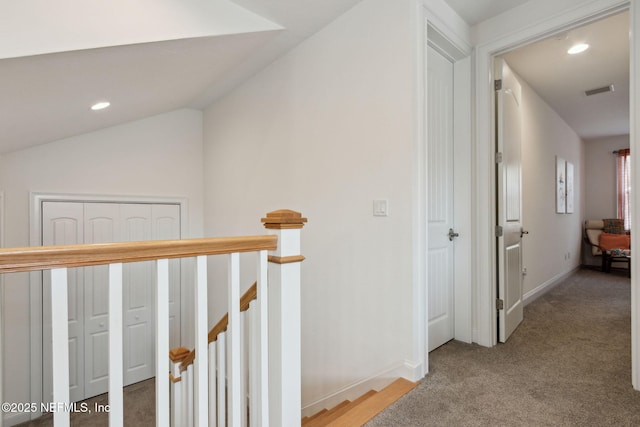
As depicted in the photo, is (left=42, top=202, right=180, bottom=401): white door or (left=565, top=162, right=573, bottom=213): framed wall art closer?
(left=42, top=202, right=180, bottom=401): white door

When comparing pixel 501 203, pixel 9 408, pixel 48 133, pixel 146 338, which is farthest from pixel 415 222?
pixel 9 408

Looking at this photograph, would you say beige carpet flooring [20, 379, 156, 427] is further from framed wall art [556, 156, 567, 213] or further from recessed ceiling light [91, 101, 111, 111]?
framed wall art [556, 156, 567, 213]

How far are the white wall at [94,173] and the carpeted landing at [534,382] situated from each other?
3495 millimetres

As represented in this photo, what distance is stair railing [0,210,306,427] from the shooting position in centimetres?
88

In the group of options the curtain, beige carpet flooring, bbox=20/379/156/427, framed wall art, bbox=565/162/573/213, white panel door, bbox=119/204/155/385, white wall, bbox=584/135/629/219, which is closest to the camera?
beige carpet flooring, bbox=20/379/156/427

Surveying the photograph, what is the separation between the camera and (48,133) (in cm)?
299

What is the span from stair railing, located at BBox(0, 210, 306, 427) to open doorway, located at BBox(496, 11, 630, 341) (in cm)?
189

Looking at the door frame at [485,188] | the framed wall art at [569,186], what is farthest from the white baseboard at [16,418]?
the framed wall art at [569,186]

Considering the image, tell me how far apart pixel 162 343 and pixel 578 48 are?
3798 millimetres

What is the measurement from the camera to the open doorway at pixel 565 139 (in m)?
2.81

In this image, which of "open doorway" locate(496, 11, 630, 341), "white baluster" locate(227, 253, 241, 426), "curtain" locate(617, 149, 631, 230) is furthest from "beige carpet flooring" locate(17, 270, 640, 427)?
"curtain" locate(617, 149, 631, 230)

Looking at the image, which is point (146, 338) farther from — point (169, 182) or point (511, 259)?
point (511, 259)

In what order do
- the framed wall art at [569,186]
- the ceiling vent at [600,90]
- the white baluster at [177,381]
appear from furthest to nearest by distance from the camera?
the framed wall art at [569,186]
the ceiling vent at [600,90]
the white baluster at [177,381]

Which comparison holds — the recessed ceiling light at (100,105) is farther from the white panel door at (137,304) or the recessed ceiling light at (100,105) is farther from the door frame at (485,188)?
the door frame at (485,188)
